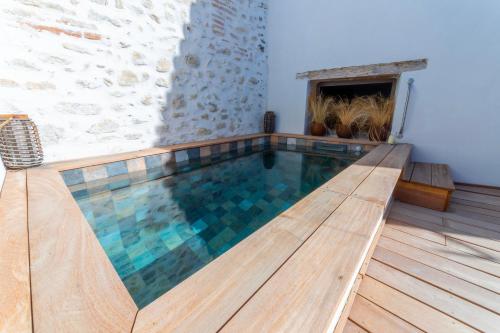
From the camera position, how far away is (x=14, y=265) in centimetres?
58

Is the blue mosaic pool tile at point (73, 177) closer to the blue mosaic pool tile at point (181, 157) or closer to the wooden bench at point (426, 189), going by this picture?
the blue mosaic pool tile at point (181, 157)

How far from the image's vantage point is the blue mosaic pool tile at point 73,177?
5.20ft

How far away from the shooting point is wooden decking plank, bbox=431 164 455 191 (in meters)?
1.50

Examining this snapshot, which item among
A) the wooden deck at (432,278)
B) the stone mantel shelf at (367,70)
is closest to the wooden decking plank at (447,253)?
the wooden deck at (432,278)

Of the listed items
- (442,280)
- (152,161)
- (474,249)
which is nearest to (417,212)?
(474,249)

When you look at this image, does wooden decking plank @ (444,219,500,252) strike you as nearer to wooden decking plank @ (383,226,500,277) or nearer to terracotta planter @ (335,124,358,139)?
wooden decking plank @ (383,226,500,277)

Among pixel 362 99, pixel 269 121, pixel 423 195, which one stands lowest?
pixel 423 195

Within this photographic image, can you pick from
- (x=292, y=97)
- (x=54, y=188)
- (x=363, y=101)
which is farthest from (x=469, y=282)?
(x=292, y=97)

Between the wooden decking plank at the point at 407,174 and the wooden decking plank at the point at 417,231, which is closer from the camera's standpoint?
the wooden decking plank at the point at 417,231

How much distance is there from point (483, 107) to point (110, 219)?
3584 mm

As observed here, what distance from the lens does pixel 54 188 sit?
1140 millimetres

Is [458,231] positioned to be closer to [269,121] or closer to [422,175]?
[422,175]

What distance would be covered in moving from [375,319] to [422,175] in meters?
1.65

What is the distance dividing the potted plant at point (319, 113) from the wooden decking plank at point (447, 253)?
2339 mm
